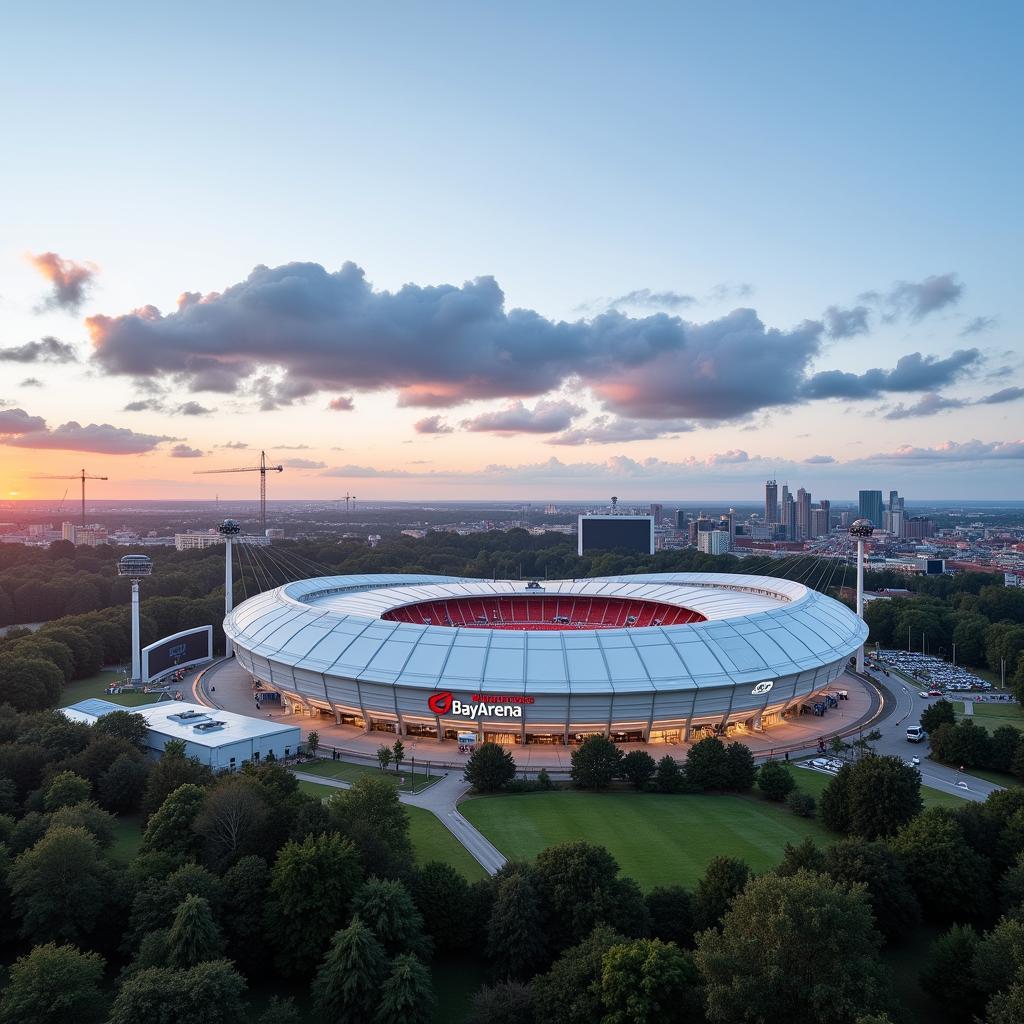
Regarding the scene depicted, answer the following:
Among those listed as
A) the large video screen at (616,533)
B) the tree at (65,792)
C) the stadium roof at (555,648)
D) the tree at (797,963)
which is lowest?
the tree at (65,792)

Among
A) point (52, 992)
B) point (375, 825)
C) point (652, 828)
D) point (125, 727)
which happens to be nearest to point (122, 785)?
point (125, 727)

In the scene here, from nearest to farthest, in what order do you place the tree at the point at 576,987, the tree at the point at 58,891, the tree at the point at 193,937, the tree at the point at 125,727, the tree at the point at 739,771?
the tree at the point at 576,987 < the tree at the point at 193,937 < the tree at the point at 58,891 < the tree at the point at 739,771 < the tree at the point at 125,727

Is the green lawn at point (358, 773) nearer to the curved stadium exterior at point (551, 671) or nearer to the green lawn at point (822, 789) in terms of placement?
the curved stadium exterior at point (551, 671)

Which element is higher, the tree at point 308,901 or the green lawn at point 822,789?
the tree at point 308,901

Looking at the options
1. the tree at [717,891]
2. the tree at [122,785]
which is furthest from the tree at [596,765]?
the tree at [122,785]

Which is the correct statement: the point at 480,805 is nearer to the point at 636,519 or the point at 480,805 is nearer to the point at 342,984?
the point at 342,984

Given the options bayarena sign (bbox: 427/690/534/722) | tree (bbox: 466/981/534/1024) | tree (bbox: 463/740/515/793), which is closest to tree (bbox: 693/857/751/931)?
tree (bbox: 466/981/534/1024)

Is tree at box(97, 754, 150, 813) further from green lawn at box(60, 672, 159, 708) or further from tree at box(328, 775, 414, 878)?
green lawn at box(60, 672, 159, 708)

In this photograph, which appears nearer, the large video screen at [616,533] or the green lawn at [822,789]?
the green lawn at [822,789]

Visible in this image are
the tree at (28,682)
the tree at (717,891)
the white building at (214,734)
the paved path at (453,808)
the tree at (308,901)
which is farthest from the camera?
the tree at (28,682)
